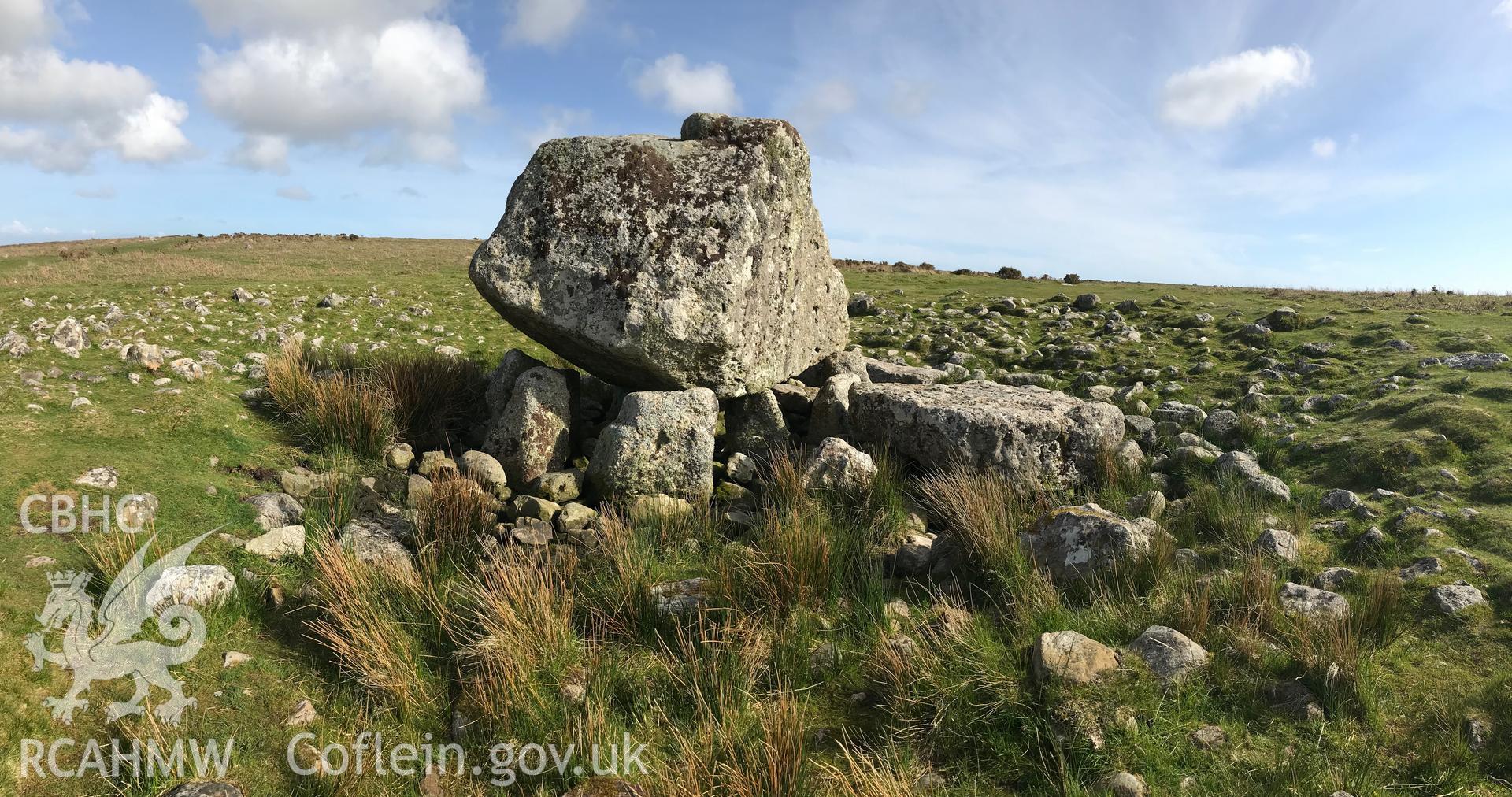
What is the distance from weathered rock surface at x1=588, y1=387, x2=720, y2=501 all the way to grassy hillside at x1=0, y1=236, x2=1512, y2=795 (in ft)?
2.85

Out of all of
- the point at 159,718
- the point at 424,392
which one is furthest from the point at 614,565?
the point at 424,392

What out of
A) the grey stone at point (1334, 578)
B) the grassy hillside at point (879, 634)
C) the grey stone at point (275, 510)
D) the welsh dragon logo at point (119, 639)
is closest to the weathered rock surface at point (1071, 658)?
the grassy hillside at point (879, 634)

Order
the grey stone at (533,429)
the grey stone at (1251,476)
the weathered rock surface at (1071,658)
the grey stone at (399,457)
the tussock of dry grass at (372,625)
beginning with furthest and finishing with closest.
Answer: the grey stone at (399,457) → the grey stone at (533,429) → the grey stone at (1251,476) → the tussock of dry grass at (372,625) → the weathered rock surface at (1071,658)

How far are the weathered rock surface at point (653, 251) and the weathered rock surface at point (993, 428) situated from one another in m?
1.55

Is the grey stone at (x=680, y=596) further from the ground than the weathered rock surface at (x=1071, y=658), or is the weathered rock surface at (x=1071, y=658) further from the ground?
the weathered rock surface at (x=1071, y=658)

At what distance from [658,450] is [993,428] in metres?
3.42

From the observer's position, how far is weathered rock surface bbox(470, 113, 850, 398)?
27.1 ft

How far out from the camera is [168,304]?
13.5 meters

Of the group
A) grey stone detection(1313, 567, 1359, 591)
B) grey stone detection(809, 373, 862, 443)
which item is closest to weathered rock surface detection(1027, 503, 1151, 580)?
grey stone detection(1313, 567, 1359, 591)

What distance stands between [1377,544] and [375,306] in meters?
15.8

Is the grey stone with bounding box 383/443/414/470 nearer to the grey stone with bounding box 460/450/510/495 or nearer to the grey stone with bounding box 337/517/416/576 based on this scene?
the grey stone with bounding box 460/450/510/495

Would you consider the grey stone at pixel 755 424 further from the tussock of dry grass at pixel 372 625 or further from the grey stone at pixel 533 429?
the tussock of dry grass at pixel 372 625

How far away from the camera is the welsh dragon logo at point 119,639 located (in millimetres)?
4566

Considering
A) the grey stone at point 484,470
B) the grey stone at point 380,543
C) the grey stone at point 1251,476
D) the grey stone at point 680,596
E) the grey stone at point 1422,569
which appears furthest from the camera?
the grey stone at point 484,470
